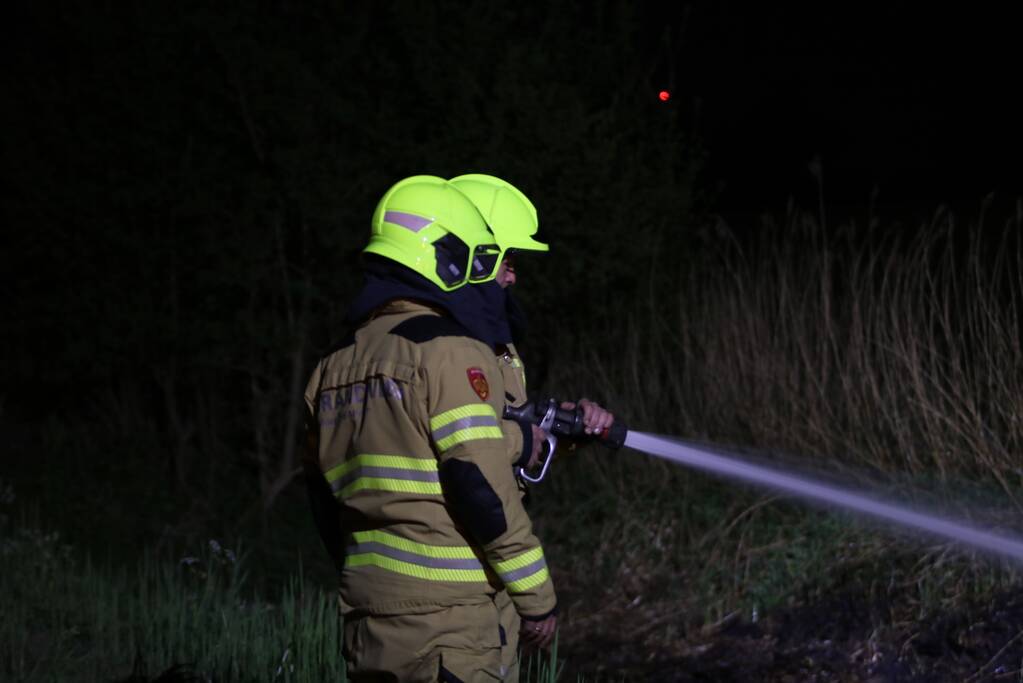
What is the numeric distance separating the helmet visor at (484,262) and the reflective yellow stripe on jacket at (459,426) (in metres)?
0.45

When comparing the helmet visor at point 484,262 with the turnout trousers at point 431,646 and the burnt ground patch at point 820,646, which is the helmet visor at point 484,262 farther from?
the burnt ground patch at point 820,646

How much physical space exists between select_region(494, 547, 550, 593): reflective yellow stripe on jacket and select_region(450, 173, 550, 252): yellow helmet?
1.13m

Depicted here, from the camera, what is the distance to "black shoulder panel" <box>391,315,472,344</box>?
10.0ft

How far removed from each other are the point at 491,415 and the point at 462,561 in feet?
1.22

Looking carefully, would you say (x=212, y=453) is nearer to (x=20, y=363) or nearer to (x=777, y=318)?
(x=20, y=363)

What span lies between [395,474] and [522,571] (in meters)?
0.39

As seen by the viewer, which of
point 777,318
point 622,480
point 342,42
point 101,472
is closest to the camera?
point 777,318

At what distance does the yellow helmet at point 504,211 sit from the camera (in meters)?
3.92

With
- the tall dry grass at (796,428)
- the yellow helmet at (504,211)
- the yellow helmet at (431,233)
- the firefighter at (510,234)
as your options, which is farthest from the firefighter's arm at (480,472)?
the tall dry grass at (796,428)

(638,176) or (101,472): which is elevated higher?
(638,176)

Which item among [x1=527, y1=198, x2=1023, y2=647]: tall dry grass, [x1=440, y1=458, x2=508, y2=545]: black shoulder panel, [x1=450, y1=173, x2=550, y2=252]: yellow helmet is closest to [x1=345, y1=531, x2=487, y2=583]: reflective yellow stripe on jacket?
[x1=440, y1=458, x2=508, y2=545]: black shoulder panel

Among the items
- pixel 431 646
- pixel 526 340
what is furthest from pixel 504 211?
pixel 526 340

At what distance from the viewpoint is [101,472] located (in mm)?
11156

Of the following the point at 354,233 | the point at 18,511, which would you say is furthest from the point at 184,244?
the point at 18,511
